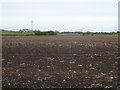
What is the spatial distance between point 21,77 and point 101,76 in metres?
2.73

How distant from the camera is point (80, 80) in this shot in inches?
303

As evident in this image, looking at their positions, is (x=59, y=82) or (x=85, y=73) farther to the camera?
(x=85, y=73)

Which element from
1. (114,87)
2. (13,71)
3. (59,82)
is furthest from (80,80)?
(13,71)

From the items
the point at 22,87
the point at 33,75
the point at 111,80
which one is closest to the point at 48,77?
the point at 33,75

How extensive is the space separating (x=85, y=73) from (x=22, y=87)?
9.25 ft

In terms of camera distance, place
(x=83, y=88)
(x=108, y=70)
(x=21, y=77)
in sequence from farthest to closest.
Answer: (x=108, y=70) < (x=21, y=77) < (x=83, y=88)

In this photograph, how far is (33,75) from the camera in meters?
8.48

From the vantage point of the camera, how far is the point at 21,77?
26.6ft

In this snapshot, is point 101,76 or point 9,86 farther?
point 101,76

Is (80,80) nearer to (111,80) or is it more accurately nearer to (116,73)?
(111,80)

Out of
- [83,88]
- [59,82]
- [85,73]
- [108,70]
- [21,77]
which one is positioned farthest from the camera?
[108,70]

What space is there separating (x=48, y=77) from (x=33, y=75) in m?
0.65

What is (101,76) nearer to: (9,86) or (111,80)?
(111,80)

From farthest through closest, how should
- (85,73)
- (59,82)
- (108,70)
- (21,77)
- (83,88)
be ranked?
(108,70), (85,73), (21,77), (59,82), (83,88)
